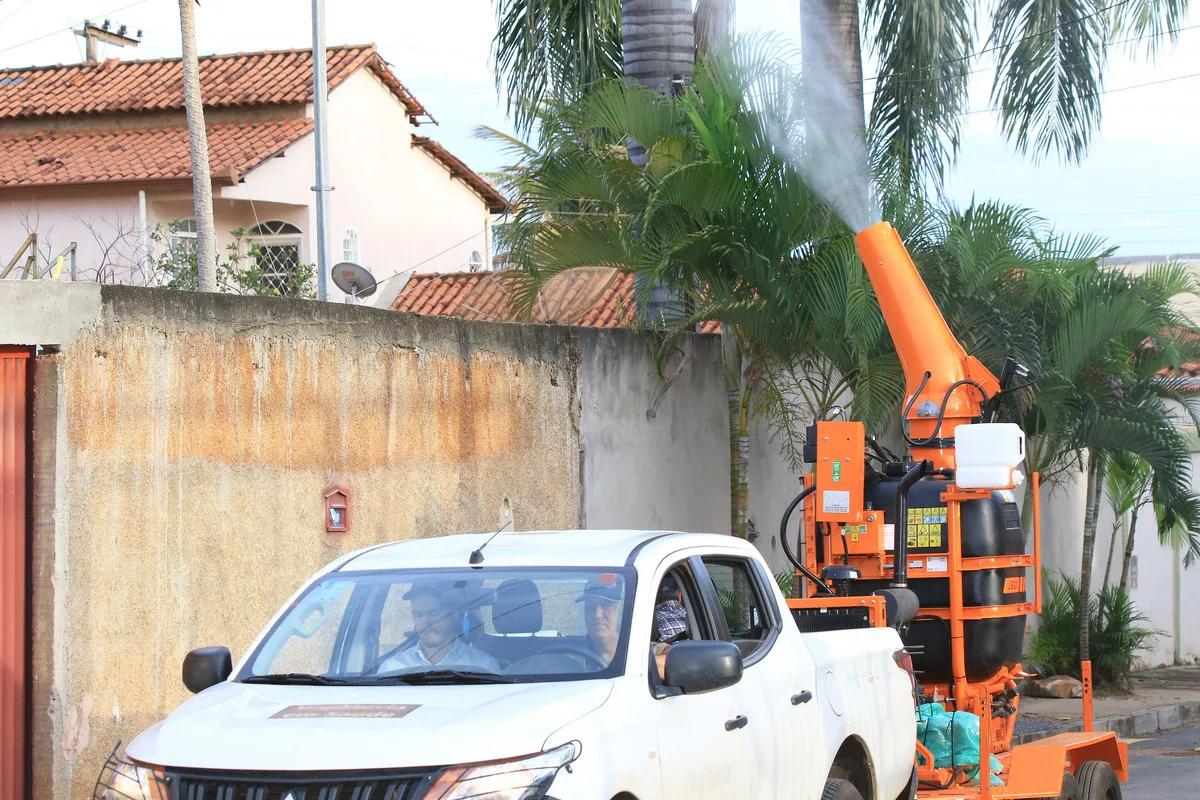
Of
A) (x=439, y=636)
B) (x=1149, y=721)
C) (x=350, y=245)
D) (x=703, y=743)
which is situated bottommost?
(x=1149, y=721)

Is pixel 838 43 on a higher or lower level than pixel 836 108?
higher

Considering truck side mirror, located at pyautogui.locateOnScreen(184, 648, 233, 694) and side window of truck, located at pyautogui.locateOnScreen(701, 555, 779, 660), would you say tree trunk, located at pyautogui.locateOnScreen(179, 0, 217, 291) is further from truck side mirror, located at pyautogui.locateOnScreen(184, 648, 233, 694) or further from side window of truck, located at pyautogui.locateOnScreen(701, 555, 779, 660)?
truck side mirror, located at pyautogui.locateOnScreen(184, 648, 233, 694)

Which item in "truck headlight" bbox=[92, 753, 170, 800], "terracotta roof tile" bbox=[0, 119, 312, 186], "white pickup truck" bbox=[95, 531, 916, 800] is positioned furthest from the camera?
"terracotta roof tile" bbox=[0, 119, 312, 186]

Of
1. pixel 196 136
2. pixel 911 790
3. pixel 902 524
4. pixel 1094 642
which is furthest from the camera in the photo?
pixel 196 136

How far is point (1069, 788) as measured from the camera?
8406 millimetres

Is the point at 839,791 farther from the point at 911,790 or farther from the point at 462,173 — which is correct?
the point at 462,173

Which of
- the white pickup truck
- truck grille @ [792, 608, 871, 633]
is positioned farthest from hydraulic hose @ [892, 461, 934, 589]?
the white pickup truck

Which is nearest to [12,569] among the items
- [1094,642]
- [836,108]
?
[836,108]

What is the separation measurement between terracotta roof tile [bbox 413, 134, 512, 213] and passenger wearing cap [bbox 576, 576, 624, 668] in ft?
92.9

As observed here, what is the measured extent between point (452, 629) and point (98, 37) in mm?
34931

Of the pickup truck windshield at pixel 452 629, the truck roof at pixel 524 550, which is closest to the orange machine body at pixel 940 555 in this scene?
the truck roof at pixel 524 550

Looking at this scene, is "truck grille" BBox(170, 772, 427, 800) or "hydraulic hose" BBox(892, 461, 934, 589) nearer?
"truck grille" BBox(170, 772, 427, 800)

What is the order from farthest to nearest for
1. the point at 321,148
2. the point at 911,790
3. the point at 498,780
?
the point at 321,148 → the point at 911,790 → the point at 498,780

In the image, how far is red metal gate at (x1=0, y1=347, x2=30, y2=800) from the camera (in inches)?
312
